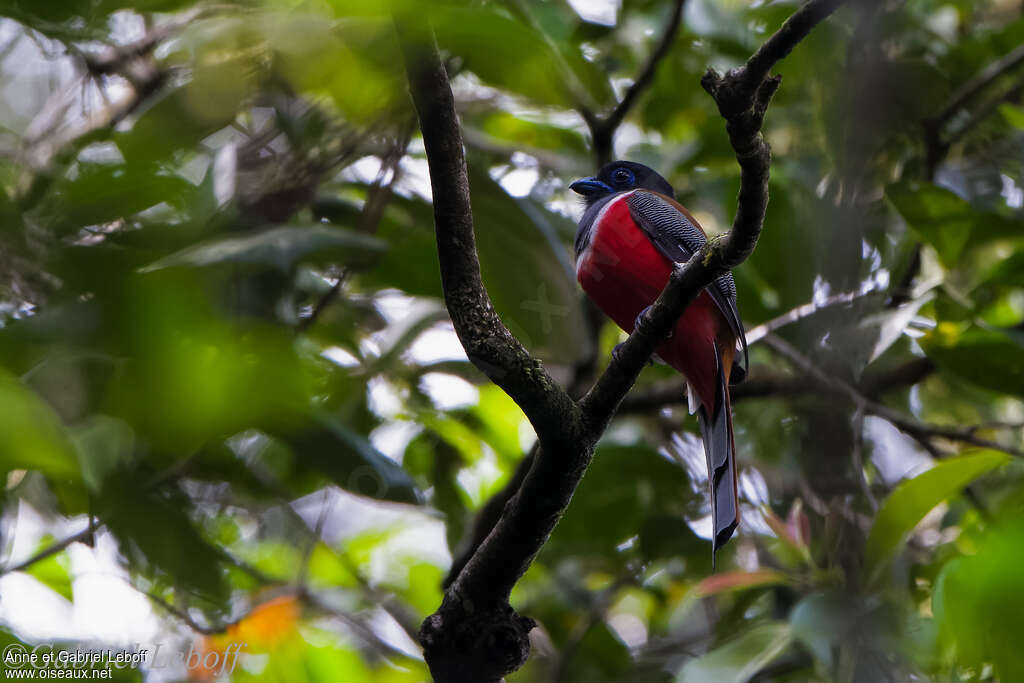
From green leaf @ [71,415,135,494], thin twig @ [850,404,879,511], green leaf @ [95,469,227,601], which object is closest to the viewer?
green leaf @ [71,415,135,494]

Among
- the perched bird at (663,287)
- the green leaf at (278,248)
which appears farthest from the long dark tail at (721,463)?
the green leaf at (278,248)

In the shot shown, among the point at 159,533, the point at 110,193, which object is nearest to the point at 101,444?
the point at 159,533

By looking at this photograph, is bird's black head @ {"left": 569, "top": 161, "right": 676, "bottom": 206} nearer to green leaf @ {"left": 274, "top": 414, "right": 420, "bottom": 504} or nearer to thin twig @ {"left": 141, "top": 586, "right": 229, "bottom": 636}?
green leaf @ {"left": 274, "top": 414, "right": 420, "bottom": 504}

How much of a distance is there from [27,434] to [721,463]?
6.43 feet

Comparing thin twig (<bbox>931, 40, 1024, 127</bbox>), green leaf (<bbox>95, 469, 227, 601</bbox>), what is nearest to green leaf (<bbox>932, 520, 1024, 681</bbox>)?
green leaf (<bbox>95, 469, 227, 601</bbox>)

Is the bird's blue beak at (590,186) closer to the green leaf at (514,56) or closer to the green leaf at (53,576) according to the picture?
the green leaf at (514,56)

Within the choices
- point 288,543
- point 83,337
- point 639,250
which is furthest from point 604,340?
point 83,337

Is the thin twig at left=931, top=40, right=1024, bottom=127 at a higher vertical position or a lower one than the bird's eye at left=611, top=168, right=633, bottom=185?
higher

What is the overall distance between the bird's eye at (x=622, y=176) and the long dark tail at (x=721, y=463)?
101 cm

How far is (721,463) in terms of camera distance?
2.88 metres

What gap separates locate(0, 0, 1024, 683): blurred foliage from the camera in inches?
88.0

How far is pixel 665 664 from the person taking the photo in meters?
4.24

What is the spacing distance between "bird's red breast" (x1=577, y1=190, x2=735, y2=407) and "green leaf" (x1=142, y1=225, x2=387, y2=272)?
78cm

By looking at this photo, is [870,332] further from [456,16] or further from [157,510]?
[157,510]
